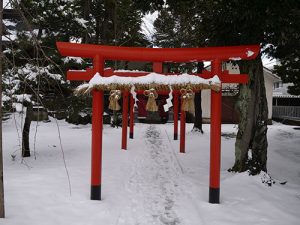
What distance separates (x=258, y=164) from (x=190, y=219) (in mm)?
3628

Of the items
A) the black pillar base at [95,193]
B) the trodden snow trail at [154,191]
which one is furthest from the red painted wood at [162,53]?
the trodden snow trail at [154,191]

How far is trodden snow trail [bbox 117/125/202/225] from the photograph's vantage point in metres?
5.89

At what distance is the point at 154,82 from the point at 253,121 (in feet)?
11.9

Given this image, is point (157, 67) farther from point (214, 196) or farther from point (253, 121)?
point (253, 121)

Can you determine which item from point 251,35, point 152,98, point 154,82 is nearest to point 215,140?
point 152,98

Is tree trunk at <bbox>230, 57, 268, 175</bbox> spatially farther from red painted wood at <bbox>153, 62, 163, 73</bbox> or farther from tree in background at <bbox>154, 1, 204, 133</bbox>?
red painted wood at <bbox>153, 62, 163, 73</bbox>

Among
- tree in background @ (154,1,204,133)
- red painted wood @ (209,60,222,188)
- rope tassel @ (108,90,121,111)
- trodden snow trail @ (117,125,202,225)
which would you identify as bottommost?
trodden snow trail @ (117,125,202,225)

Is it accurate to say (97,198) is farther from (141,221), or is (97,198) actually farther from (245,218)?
(245,218)

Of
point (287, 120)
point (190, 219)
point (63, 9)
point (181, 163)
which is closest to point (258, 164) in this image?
point (181, 163)

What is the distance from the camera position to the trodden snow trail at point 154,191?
589 centimetres

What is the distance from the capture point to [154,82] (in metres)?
6.50

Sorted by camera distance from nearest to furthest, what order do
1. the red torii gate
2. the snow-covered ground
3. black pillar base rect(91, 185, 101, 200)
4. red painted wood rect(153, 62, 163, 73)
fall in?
Result: the snow-covered ground → the red torii gate → black pillar base rect(91, 185, 101, 200) → red painted wood rect(153, 62, 163, 73)

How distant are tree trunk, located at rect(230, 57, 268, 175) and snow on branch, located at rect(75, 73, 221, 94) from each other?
266 centimetres

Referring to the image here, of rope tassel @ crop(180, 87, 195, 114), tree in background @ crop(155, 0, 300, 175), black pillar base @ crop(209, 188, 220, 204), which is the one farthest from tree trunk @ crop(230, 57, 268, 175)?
rope tassel @ crop(180, 87, 195, 114)
